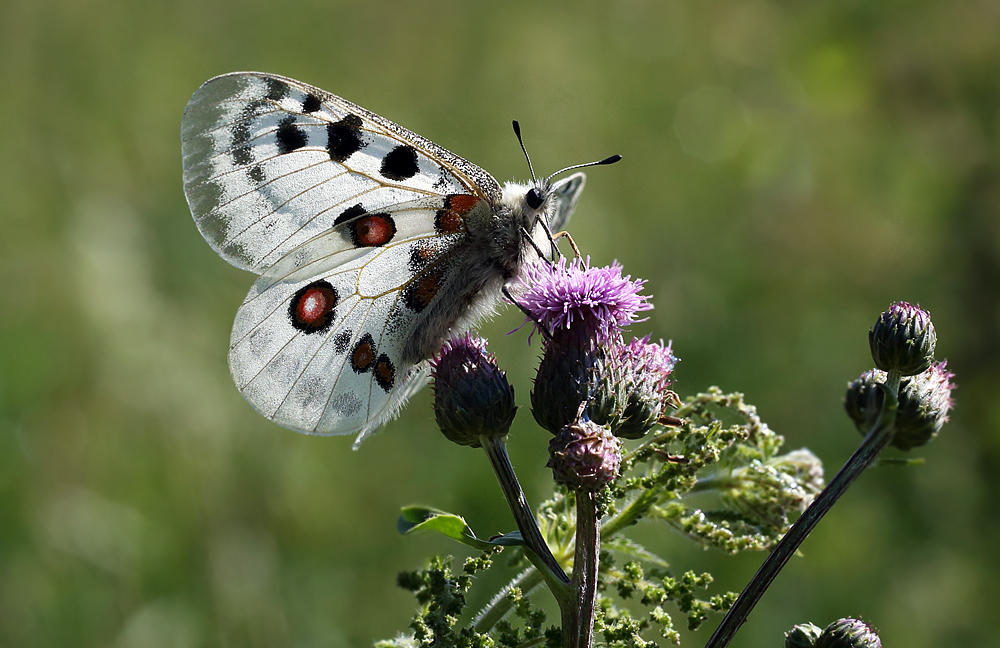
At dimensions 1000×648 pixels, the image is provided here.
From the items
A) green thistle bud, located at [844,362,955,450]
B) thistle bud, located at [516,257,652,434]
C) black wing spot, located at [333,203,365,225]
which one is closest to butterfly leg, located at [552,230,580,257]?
thistle bud, located at [516,257,652,434]

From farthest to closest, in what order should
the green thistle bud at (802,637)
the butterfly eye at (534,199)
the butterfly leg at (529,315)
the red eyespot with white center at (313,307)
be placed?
1. the butterfly eye at (534,199)
2. the red eyespot with white center at (313,307)
3. the butterfly leg at (529,315)
4. the green thistle bud at (802,637)

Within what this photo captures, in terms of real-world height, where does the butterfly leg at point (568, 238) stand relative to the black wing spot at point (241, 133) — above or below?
above

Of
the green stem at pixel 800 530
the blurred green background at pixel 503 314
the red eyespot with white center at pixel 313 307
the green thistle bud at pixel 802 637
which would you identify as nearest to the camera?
the green stem at pixel 800 530

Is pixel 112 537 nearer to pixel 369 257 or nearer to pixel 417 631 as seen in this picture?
pixel 369 257

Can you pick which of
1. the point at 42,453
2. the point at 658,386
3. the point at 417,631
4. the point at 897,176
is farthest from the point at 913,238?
the point at 42,453

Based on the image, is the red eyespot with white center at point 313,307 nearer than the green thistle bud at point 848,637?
No

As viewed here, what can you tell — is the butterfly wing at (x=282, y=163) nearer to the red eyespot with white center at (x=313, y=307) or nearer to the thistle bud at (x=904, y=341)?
the red eyespot with white center at (x=313, y=307)

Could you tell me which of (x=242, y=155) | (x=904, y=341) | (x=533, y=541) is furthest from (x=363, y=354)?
(x=904, y=341)

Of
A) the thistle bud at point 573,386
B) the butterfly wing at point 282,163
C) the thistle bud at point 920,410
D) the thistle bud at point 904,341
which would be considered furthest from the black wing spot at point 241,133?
the thistle bud at point 920,410
